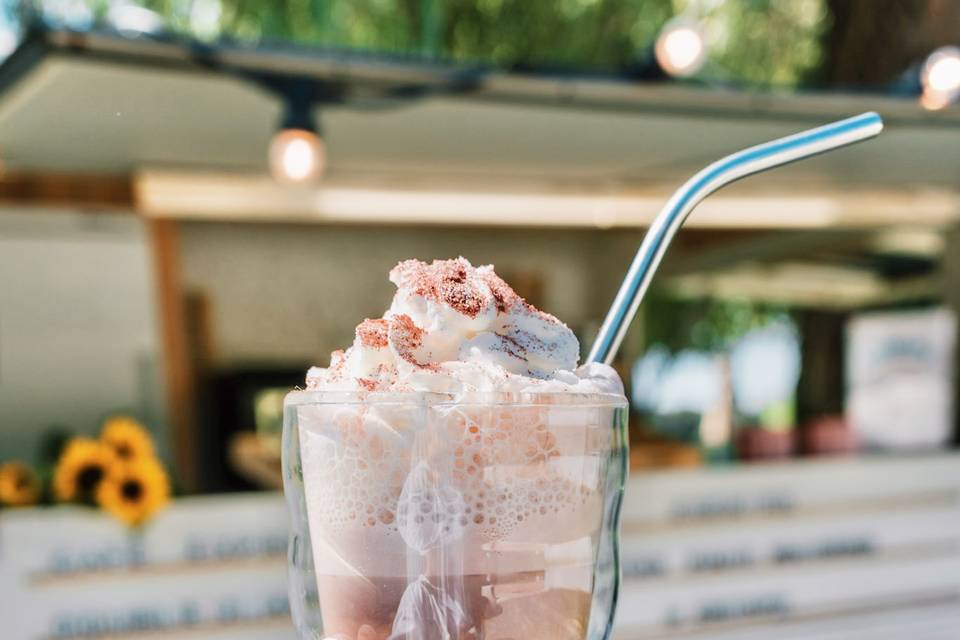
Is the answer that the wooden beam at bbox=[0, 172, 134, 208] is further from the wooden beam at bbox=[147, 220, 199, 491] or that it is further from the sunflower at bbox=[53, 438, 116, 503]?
the sunflower at bbox=[53, 438, 116, 503]

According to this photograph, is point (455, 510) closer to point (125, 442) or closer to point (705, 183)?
point (705, 183)

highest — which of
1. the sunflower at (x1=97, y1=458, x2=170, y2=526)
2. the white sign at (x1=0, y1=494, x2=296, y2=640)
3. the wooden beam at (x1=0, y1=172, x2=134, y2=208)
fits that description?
the wooden beam at (x1=0, y1=172, x2=134, y2=208)

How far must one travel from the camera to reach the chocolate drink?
0.63 m

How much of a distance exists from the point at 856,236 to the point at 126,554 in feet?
14.1

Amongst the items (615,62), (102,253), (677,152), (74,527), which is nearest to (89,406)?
(102,253)

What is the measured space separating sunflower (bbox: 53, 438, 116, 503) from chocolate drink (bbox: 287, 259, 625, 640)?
2.44 meters

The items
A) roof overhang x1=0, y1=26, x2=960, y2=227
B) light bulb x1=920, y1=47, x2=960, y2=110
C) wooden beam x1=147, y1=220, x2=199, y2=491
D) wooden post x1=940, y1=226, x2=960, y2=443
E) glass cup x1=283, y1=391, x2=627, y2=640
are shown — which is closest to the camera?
glass cup x1=283, y1=391, x2=627, y2=640

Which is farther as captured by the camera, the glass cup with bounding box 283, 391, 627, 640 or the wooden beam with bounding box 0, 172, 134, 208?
the wooden beam with bounding box 0, 172, 134, 208

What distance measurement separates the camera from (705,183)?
723 millimetres

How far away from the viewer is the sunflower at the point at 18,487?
287cm

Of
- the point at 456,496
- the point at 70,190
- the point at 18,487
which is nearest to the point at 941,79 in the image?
the point at 456,496

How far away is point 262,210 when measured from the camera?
193 inches

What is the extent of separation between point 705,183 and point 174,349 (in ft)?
15.2

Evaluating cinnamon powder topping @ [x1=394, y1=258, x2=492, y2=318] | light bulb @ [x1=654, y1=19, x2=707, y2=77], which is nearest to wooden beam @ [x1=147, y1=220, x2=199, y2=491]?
light bulb @ [x1=654, y1=19, x2=707, y2=77]
